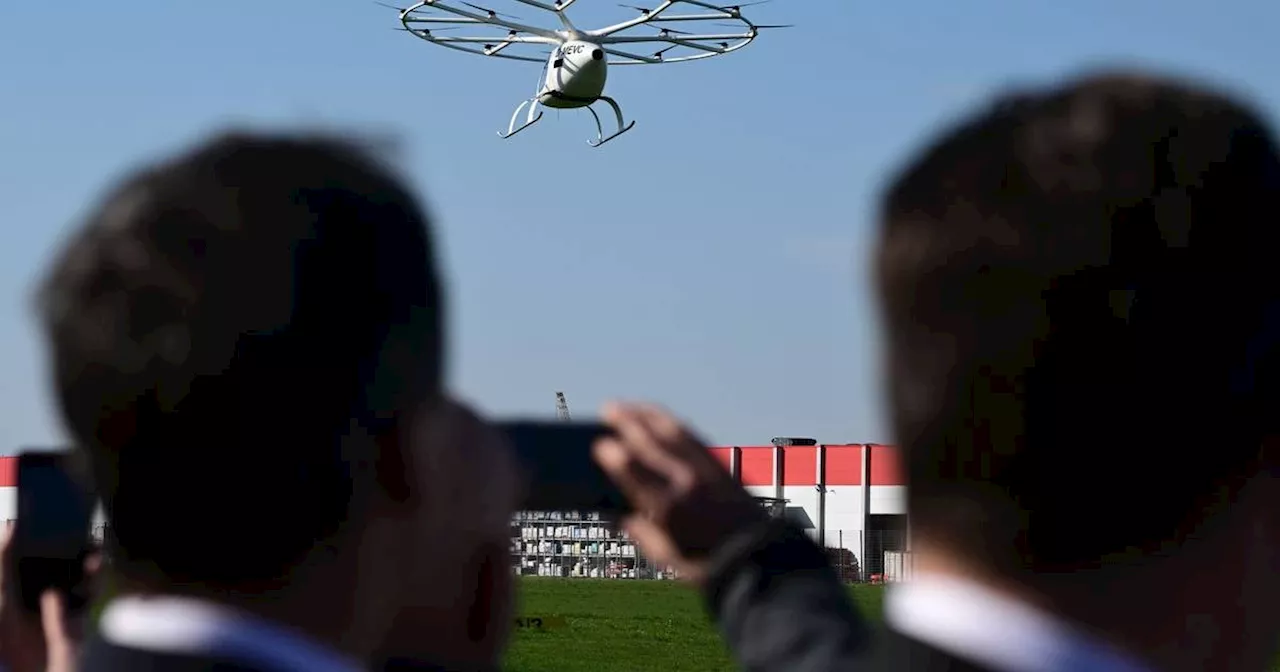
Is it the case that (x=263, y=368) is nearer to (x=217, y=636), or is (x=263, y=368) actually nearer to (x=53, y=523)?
(x=217, y=636)

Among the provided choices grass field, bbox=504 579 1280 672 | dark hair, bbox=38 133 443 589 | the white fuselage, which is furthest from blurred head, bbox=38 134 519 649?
the white fuselage

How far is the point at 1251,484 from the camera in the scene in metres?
1.15

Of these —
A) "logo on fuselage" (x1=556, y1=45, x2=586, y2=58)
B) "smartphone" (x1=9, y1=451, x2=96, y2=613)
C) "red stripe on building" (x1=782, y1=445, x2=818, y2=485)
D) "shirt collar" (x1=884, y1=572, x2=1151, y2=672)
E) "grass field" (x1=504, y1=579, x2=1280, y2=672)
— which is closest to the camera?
"shirt collar" (x1=884, y1=572, x2=1151, y2=672)

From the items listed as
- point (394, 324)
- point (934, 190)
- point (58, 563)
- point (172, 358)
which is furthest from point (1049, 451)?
point (58, 563)

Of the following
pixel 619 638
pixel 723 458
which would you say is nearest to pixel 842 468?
pixel 619 638

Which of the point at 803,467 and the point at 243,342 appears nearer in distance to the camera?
the point at 243,342

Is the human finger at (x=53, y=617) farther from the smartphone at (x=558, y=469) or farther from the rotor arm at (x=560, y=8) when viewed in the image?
the rotor arm at (x=560, y=8)

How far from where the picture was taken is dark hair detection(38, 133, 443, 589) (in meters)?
1.15

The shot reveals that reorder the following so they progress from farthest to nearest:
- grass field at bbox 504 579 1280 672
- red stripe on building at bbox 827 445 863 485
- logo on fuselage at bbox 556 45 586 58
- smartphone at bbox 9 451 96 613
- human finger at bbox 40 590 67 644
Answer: red stripe on building at bbox 827 445 863 485 → logo on fuselage at bbox 556 45 586 58 → grass field at bbox 504 579 1280 672 → human finger at bbox 40 590 67 644 → smartphone at bbox 9 451 96 613

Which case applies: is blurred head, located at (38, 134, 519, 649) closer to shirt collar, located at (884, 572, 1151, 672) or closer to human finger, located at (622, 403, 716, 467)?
human finger, located at (622, 403, 716, 467)

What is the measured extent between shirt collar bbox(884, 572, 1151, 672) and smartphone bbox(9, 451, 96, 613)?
1.83 feet

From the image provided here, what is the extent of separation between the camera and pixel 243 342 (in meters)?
1.16

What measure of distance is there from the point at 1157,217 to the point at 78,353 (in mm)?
639

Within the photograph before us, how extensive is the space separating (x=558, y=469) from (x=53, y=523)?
43 cm
